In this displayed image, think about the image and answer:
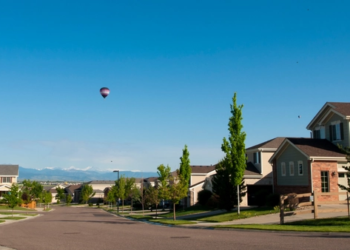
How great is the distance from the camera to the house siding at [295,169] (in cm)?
3562

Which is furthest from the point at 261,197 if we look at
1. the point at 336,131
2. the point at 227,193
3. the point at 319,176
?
the point at 336,131

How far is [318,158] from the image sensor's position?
34.4 meters

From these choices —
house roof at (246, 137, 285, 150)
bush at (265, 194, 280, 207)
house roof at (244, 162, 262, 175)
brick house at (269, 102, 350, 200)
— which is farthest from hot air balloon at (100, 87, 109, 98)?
bush at (265, 194, 280, 207)

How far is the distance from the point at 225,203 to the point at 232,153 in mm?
5091

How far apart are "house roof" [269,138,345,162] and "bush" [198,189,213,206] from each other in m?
13.7

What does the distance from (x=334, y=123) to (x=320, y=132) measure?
3.44 m

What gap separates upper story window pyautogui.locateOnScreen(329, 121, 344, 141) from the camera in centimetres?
3744

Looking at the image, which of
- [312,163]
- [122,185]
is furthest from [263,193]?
[122,185]

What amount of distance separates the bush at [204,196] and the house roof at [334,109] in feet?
52.3

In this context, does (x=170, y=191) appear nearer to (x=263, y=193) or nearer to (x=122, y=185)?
(x=263, y=193)

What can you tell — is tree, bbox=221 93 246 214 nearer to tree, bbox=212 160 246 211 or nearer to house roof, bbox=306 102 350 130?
tree, bbox=212 160 246 211

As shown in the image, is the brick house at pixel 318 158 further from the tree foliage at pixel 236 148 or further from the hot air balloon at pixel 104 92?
the hot air balloon at pixel 104 92

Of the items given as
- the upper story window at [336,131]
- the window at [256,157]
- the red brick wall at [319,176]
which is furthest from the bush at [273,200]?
the window at [256,157]

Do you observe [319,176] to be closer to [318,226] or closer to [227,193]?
[227,193]
